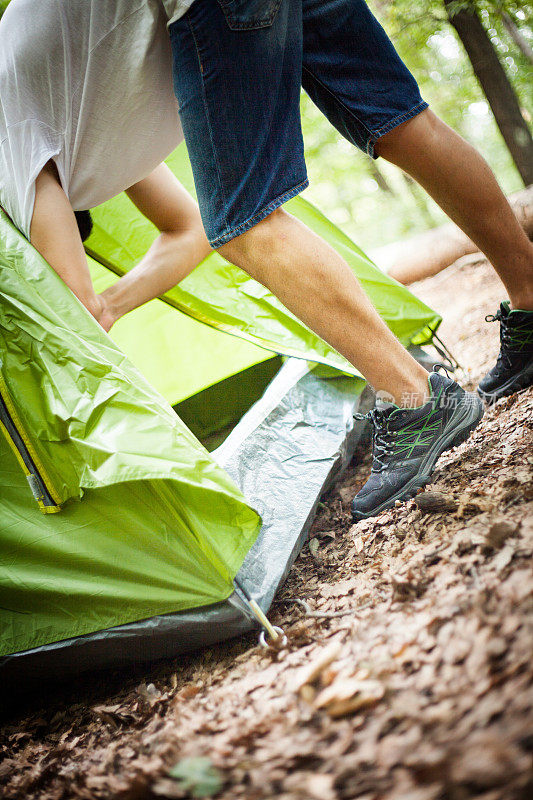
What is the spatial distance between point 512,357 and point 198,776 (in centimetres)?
134

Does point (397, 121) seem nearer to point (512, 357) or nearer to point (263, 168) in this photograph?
point (263, 168)

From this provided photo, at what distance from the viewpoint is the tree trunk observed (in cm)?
301

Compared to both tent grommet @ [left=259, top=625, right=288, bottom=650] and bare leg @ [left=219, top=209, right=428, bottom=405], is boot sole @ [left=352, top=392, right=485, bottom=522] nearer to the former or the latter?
bare leg @ [left=219, top=209, right=428, bottom=405]

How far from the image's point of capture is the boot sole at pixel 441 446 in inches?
52.2

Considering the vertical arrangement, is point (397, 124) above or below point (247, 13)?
below

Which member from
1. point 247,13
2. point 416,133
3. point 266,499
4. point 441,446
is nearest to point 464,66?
point 416,133

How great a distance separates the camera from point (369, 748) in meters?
0.64

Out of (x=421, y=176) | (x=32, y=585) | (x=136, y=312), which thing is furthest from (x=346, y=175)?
(x=32, y=585)

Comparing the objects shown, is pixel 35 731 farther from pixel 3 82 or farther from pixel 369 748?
pixel 3 82

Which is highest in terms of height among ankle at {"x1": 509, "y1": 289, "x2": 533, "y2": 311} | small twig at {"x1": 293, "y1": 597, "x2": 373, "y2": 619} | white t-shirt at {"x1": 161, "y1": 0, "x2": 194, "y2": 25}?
white t-shirt at {"x1": 161, "y1": 0, "x2": 194, "y2": 25}

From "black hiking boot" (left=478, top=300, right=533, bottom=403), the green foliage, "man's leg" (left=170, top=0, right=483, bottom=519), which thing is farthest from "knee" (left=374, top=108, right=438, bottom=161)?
the green foliage

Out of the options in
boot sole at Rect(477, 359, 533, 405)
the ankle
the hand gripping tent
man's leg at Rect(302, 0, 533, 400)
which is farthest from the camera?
boot sole at Rect(477, 359, 533, 405)

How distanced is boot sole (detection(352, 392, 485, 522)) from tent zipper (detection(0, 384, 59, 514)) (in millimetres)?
806

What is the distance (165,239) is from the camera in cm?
172
